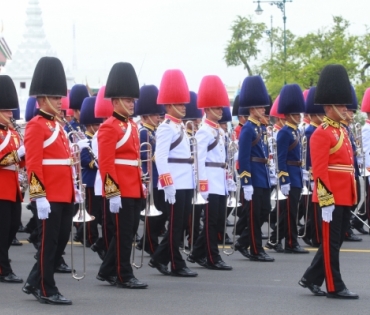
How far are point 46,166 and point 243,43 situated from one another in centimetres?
3780

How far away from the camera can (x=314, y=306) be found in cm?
925

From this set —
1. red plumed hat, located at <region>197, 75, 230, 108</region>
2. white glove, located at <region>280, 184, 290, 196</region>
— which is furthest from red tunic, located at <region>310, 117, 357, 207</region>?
white glove, located at <region>280, 184, 290, 196</region>

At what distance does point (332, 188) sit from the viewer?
9.63m

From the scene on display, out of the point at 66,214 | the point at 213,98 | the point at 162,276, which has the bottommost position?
the point at 162,276

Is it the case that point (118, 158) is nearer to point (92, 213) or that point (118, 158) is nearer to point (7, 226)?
point (7, 226)

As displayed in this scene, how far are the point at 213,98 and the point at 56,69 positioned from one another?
2786 mm

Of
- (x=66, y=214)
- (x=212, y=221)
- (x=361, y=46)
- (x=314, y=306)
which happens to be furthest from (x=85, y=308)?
(x=361, y=46)

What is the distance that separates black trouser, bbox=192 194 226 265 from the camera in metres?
11.7

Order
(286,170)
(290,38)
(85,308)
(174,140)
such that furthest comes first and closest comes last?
(290,38), (286,170), (174,140), (85,308)

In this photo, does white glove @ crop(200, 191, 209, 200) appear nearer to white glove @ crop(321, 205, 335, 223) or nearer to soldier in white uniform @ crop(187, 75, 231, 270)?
soldier in white uniform @ crop(187, 75, 231, 270)

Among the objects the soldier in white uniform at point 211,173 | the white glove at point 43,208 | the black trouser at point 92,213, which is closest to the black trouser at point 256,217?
the soldier in white uniform at point 211,173

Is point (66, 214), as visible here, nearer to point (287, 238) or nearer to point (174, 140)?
point (174, 140)

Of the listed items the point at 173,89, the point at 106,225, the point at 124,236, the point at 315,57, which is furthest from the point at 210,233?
the point at 315,57

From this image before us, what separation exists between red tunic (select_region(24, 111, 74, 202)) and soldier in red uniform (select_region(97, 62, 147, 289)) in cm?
48
